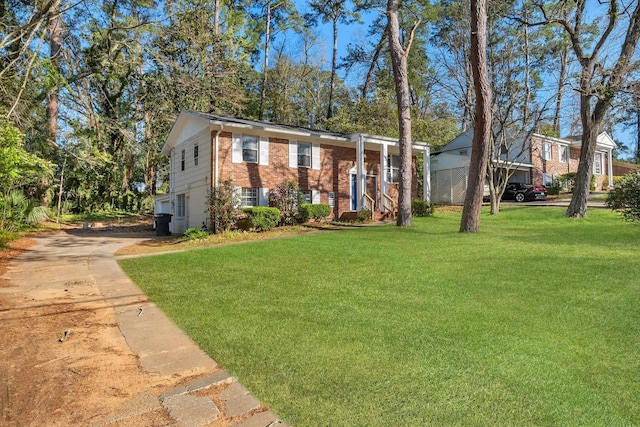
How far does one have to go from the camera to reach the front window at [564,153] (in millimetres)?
33812

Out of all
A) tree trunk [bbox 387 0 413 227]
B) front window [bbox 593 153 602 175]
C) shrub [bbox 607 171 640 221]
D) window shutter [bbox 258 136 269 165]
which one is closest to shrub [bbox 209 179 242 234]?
window shutter [bbox 258 136 269 165]

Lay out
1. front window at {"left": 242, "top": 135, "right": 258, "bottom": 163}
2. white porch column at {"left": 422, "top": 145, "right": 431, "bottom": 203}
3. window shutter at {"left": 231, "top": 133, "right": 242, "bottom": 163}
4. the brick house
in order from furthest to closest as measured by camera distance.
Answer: the brick house
white porch column at {"left": 422, "top": 145, "right": 431, "bottom": 203}
front window at {"left": 242, "top": 135, "right": 258, "bottom": 163}
window shutter at {"left": 231, "top": 133, "right": 242, "bottom": 163}

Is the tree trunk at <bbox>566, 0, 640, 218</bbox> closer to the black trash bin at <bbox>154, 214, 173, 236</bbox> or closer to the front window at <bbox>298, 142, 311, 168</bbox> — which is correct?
the front window at <bbox>298, 142, 311, 168</bbox>

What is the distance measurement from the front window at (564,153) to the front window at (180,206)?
31.1 meters

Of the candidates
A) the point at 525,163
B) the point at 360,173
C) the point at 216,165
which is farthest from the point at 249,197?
the point at 525,163

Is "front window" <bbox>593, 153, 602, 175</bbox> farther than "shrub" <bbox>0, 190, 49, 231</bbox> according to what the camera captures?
Yes

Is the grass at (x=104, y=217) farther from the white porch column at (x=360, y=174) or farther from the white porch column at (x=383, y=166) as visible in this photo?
the white porch column at (x=383, y=166)

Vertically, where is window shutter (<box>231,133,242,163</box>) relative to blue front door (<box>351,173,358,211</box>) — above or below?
above

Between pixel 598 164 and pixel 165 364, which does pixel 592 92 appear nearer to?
pixel 165 364

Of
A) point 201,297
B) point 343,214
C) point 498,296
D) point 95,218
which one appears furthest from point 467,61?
point 95,218

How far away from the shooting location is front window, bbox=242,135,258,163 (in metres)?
17.1

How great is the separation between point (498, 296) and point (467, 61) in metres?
18.4

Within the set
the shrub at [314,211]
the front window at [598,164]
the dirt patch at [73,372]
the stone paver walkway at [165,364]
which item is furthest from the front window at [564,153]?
the dirt patch at [73,372]

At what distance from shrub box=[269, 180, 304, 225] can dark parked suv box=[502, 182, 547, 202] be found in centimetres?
1776
